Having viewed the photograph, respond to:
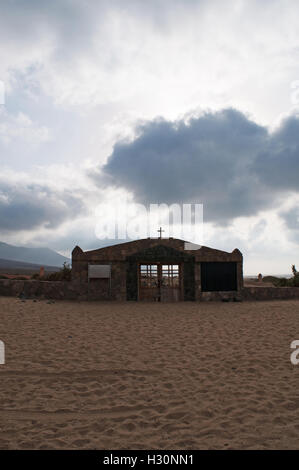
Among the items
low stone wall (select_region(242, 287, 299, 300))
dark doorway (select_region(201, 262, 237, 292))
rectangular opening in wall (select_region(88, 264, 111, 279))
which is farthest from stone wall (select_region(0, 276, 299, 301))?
rectangular opening in wall (select_region(88, 264, 111, 279))

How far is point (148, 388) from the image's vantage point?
4.89 meters

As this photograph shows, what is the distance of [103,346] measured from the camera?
7281mm

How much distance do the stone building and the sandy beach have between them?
7.62 m

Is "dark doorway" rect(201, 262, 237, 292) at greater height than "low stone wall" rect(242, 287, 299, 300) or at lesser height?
greater

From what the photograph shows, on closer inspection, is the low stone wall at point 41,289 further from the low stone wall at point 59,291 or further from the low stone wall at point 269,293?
the low stone wall at point 269,293

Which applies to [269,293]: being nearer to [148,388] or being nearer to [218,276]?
[218,276]

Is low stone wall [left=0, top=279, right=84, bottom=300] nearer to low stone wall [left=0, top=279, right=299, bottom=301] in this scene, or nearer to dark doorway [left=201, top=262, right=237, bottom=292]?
low stone wall [left=0, top=279, right=299, bottom=301]

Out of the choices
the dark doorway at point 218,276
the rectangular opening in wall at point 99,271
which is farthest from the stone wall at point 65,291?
the rectangular opening in wall at point 99,271

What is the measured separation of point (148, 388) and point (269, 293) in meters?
15.4

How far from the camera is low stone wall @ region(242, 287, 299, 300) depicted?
18312 millimetres

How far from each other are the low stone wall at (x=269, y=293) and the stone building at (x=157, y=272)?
71 centimetres

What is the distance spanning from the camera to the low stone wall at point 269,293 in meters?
18.3

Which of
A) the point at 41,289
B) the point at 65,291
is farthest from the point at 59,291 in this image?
the point at 41,289
